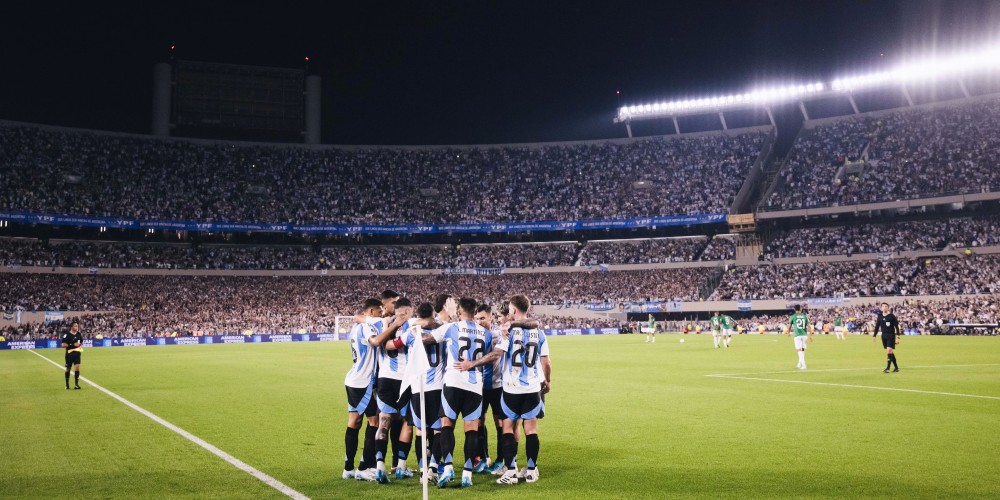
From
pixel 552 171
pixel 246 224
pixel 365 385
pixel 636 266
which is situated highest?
pixel 552 171

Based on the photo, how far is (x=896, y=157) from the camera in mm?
71500

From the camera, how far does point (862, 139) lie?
75812 millimetres

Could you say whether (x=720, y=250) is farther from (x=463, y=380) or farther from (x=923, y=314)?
(x=463, y=380)

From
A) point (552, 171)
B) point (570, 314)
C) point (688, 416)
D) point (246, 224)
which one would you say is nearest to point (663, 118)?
point (552, 171)

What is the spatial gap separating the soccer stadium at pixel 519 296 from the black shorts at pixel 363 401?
0.06 meters

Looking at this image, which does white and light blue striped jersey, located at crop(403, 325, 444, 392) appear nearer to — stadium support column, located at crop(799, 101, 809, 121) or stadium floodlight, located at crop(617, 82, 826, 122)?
stadium floodlight, located at crop(617, 82, 826, 122)

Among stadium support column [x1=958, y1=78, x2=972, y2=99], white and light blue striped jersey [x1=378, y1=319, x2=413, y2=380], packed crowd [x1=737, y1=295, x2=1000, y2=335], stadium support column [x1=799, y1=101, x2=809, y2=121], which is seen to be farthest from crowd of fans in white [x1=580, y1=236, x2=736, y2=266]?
white and light blue striped jersey [x1=378, y1=319, x2=413, y2=380]

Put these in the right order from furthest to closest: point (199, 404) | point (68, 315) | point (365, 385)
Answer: point (68, 315)
point (199, 404)
point (365, 385)

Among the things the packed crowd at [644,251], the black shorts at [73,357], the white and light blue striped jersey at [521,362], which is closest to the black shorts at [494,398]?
the white and light blue striped jersey at [521,362]

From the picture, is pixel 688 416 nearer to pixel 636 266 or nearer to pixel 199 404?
pixel 199 404

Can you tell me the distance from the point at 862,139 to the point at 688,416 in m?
71.3

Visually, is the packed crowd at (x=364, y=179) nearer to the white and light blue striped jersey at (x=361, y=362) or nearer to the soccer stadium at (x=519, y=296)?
the soccer stadium at (x=519, y=296)

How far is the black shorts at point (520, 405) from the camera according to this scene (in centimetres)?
945

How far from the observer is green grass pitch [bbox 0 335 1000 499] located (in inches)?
352
